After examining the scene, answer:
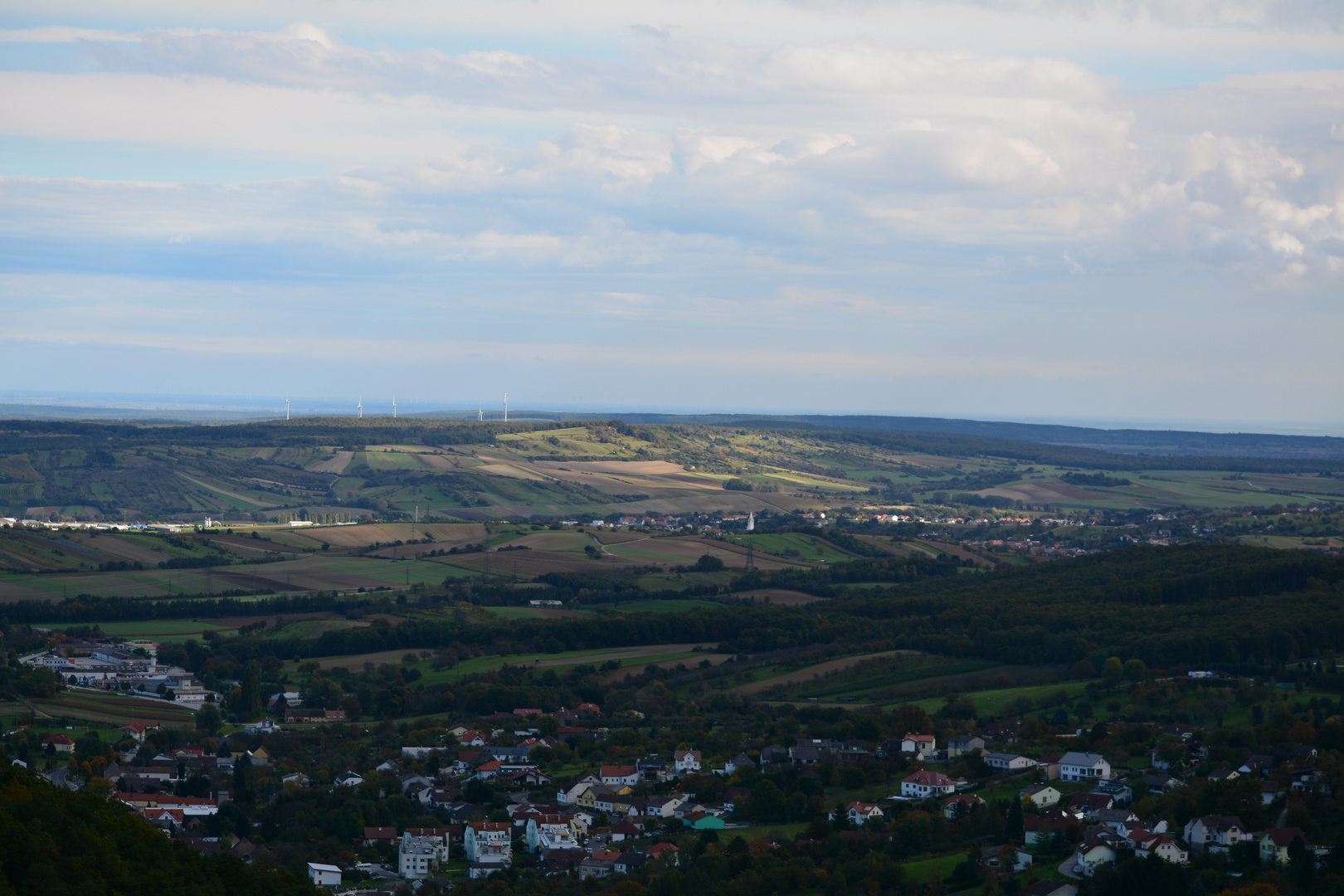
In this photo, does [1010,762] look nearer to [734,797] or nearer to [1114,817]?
[1114,817]

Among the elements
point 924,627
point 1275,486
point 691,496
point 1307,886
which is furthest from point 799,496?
point 1307,886

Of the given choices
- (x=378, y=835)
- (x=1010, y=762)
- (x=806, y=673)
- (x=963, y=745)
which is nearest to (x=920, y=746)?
(x=963, y=745)

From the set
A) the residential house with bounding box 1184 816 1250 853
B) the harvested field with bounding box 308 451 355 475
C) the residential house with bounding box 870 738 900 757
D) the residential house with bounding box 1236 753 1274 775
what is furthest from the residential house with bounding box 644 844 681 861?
the harvested field with bounding box 308 451 355 475

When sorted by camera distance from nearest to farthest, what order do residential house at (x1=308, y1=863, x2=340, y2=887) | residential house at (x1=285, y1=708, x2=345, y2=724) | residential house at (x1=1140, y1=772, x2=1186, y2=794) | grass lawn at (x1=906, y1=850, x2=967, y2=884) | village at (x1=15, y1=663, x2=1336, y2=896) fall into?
grass lawn at (x1=906, y1=850, x2=967, y2=884) → residential house at (x1=308, y1=863, x2=340, y2=887) → village at (x1=15, y1=663, x2=1336, y2=896) → residential house at (x1=1140, y1=772, x2=1186, y2=794) → residential house at (x1=285, y1=708, x2=345, y2=724)

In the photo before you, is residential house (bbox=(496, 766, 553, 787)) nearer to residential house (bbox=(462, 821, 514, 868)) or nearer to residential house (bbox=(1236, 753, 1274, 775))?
residential house (bbox=(462, 821, 514, 868))

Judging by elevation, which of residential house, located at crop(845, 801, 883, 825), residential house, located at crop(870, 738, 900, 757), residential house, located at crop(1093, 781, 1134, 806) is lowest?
residential house, located at crop(845, 801, 883, 825)

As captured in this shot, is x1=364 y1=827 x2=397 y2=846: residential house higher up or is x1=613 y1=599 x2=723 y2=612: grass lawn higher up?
x1=613 y1=599 x2=723 y2=612: grass lawn
